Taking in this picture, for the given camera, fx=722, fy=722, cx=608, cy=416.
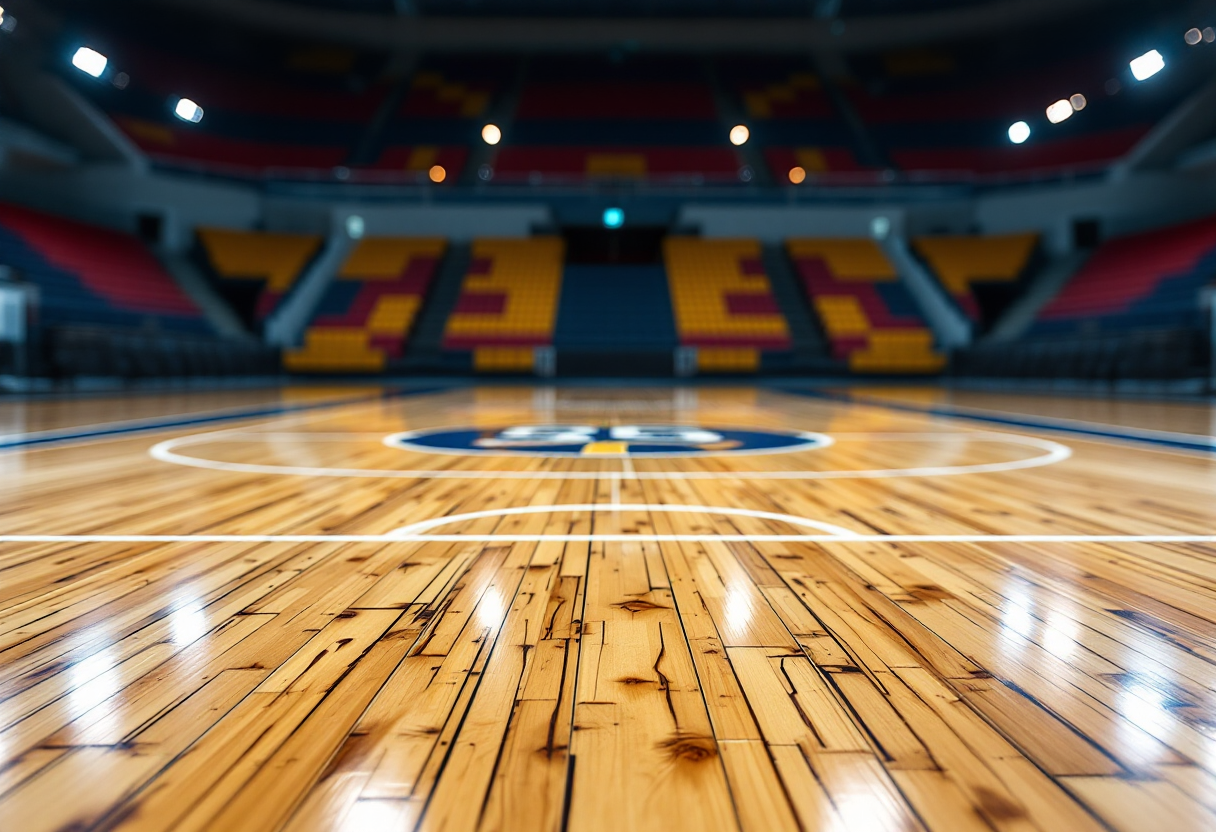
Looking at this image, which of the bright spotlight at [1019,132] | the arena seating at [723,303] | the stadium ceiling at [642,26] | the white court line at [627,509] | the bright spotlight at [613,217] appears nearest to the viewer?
the white court line at [627,509]

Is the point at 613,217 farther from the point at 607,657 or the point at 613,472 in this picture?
the point at 607,657

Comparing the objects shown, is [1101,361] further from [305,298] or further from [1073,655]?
[305,298]

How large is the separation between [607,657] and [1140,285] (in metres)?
11.4

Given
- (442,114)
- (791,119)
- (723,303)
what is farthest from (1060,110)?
(442,114)

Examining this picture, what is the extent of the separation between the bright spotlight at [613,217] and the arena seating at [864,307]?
2.98 m

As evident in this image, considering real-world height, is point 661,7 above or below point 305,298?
above

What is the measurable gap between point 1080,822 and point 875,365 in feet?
35.4

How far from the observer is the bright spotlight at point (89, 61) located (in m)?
9.42

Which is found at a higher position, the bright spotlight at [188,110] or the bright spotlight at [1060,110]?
the bright spotlight at [1060,110]

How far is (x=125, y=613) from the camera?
1.04 m

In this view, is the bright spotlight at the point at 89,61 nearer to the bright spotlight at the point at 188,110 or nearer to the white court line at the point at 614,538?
the bright spotlight at the point at 188,110

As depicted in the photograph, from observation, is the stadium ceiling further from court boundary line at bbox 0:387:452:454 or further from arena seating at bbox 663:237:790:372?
court boundary line at bbox 0:387:452:454

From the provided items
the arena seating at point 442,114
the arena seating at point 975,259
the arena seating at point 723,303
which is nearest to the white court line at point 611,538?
the arena seating at point 723,303

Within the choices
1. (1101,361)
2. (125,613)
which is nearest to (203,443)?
(125,613)
